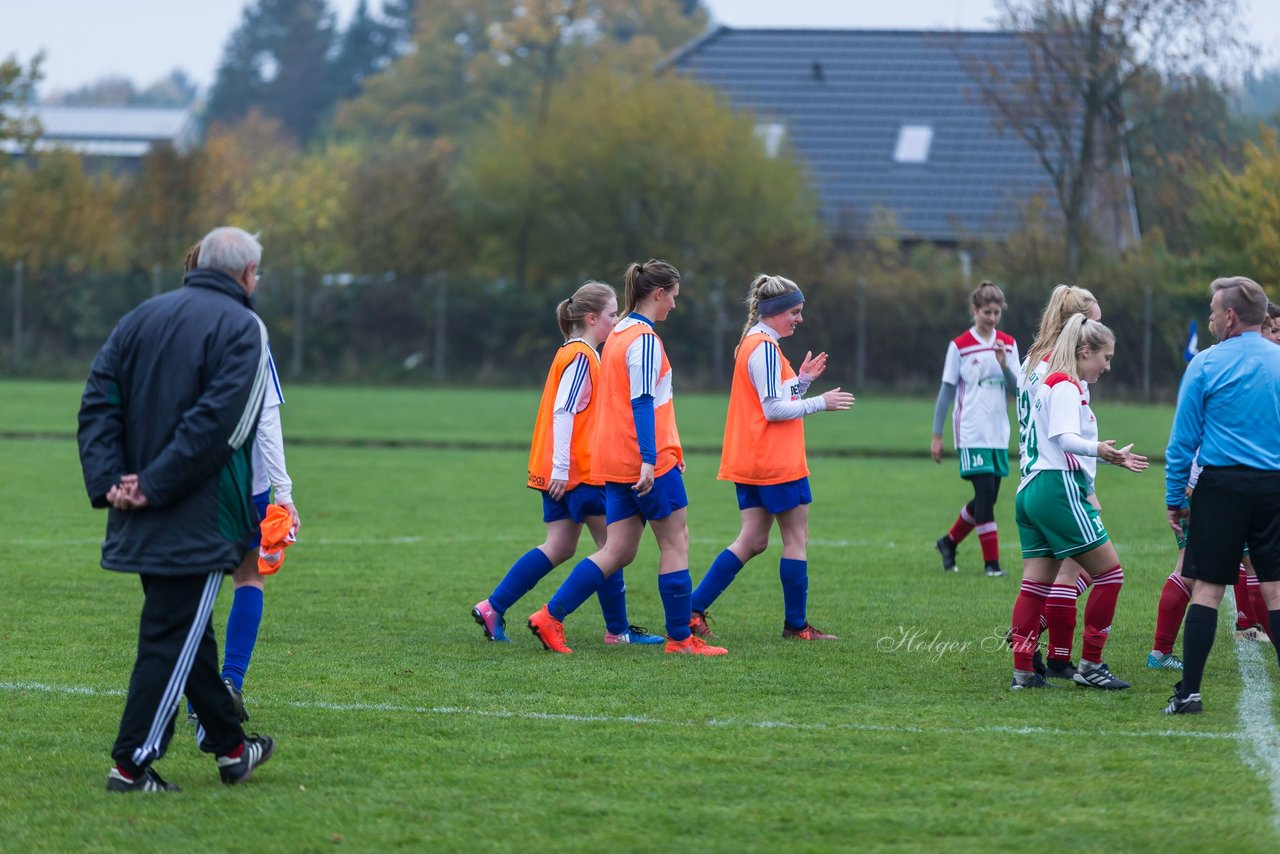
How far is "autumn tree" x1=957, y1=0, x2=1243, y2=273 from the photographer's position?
1288 inches

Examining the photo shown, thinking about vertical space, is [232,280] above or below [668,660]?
above

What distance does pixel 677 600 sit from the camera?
26.3 feet

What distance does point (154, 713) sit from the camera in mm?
5367

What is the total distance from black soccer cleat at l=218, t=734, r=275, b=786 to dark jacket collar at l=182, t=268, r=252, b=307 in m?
1.58

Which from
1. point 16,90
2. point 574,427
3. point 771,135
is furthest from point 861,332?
point 574,427

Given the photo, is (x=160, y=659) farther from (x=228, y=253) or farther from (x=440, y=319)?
(x=440, y=319)

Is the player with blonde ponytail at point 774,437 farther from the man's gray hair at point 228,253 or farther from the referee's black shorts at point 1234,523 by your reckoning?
the man's gray hair at point 228,253

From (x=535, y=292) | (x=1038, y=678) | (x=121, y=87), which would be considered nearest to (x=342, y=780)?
(x=1038, y=678)

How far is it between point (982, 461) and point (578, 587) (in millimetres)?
3988

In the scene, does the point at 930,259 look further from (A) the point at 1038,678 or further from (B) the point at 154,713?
(B) the point at 154,713

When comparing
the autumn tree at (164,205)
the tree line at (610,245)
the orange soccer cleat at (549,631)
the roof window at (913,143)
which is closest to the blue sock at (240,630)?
the orange soccer cleat at (549,631)

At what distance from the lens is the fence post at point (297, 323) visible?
121 ft

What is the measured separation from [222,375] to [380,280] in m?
32.8

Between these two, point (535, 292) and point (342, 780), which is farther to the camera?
point (535, 292)
